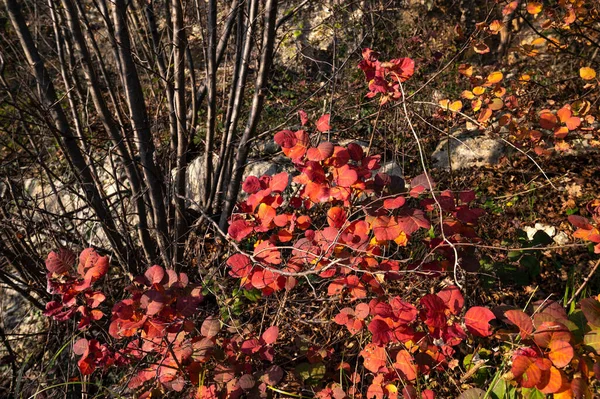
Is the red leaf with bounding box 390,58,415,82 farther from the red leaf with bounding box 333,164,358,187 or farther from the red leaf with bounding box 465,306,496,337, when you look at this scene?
the red leaf with bounding box 465,306,496,337

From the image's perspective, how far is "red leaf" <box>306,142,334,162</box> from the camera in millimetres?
1536

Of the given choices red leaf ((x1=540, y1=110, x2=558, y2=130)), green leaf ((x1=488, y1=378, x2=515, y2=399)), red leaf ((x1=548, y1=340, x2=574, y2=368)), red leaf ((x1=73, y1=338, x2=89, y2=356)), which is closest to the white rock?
red leaf ((x1=540, y1=110, x2=558, y2=130))

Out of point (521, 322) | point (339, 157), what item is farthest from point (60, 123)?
point (521, 322)

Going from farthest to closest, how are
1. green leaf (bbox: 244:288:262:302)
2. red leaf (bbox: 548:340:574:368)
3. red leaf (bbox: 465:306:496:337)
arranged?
1. green leaf (bbox: 244:288:262:302)
2. red leaf (bbox: 465:306:496:337)
3. red leaf (bbox: 548:340:574:368)

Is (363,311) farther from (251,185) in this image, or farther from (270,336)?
(251,185)

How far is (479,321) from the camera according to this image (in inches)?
54.6

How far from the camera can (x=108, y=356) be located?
70.0 inches

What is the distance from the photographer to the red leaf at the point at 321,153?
154 cm

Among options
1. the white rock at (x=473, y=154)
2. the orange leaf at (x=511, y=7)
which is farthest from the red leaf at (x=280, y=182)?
the white rock at (x=473, y=154)

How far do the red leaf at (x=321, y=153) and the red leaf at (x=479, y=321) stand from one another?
71cm

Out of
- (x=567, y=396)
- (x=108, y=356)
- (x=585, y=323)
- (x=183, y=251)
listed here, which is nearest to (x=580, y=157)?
(x=585, y=323)

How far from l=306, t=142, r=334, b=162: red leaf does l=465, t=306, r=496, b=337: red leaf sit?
2.32ft

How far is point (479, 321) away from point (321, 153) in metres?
0.76

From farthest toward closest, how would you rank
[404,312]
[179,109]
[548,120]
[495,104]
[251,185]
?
[179,109] < [495,104] < [548,120] < [251,185] < [404,312]
